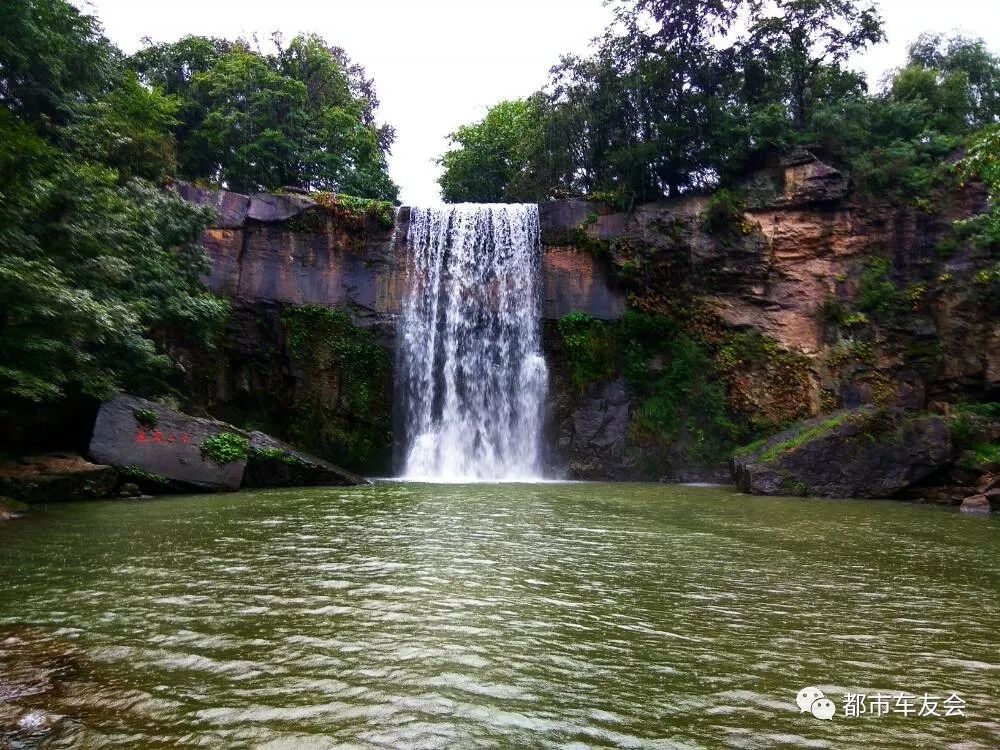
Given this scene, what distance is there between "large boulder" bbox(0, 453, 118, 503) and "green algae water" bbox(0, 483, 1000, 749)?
2722 millimetres

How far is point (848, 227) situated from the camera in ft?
65.2

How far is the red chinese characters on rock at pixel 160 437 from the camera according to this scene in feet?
38.8

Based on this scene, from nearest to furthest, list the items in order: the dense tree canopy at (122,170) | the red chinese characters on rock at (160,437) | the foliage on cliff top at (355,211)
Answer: the dense tree canopy at (122,170), the red chinese characters on rock at (160,437), the foliage on cliff top at (355,211)

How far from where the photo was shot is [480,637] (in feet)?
12.6

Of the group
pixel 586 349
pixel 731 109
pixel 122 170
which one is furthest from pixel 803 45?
pixel 122 170

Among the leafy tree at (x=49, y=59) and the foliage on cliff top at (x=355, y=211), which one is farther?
the foliage on cliff top at (x=355, y=211)

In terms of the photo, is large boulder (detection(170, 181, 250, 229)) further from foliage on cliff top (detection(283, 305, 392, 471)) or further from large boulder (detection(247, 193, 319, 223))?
foliage on cliff top (detection(283, 305, 392, 471))

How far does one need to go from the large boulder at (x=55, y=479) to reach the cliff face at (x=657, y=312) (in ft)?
A: 28.6

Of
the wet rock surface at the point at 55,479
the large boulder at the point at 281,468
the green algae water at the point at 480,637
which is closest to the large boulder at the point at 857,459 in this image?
the green algae water at the point at 480,637

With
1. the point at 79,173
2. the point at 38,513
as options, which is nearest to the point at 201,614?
the point at 38,513

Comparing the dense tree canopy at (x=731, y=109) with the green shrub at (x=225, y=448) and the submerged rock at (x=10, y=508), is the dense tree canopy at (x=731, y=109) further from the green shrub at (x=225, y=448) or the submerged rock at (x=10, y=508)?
the submerged rock at (x=10, y=508)

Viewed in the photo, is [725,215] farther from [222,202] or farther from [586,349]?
[222,202]

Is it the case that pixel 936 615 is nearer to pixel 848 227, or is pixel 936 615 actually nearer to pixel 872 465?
pixel 872 465

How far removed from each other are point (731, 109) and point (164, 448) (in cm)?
1920
